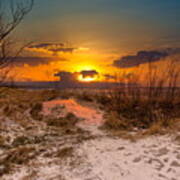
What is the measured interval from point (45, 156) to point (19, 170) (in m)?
0.66

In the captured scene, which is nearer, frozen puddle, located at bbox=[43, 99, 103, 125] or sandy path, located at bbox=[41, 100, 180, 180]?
sandy path, located at bbox=[41, 100, 180, 180]

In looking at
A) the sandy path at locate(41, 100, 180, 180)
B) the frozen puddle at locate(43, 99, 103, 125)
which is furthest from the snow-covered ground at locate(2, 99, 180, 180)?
the frozen puddle at locate(43, 99, 103, 125)

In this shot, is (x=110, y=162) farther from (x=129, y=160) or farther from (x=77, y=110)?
(x=77, y=110)

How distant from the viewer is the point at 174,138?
4.25 m

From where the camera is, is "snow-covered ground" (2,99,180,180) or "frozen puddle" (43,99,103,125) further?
"frozen puddle" (43,99,103,125)

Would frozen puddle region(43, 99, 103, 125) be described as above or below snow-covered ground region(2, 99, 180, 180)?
below

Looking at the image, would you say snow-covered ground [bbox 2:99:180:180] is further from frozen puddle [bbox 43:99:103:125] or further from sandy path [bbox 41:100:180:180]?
frozen puddle [bbox 43:99:103:125]

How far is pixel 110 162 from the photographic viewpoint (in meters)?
3.51

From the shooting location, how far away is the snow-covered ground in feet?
10.2

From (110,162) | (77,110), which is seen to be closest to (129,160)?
(110,162)

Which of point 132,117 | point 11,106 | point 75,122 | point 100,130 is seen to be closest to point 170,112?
point 132,117

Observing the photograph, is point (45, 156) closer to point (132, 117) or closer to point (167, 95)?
point (132, 117)

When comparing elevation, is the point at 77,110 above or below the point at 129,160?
below

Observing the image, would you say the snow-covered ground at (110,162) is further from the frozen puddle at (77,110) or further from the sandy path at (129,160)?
the frozen puddle at (77,110)
